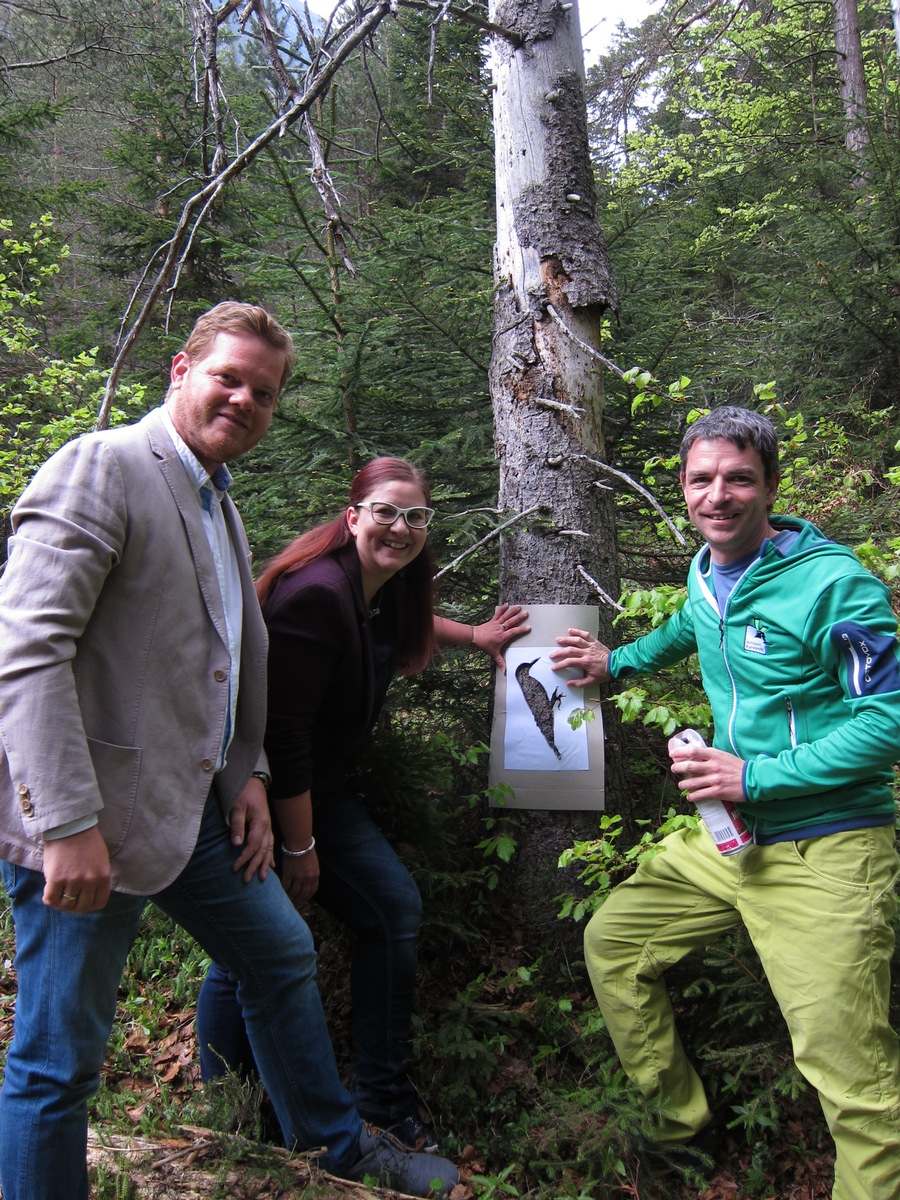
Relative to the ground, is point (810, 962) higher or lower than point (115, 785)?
lower

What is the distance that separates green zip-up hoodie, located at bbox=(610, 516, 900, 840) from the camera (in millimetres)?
2170

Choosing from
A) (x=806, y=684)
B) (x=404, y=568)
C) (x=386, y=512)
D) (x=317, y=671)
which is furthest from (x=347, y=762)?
(x=806, y=684)

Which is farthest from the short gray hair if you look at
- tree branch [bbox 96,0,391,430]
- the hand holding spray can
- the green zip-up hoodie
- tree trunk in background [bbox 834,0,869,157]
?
tree trunk in background [bbox 834,0,869,157]

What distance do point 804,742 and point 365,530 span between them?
5.13 feet

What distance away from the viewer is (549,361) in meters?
3.62

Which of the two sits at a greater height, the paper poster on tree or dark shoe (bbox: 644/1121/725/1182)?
the paper poster on tree

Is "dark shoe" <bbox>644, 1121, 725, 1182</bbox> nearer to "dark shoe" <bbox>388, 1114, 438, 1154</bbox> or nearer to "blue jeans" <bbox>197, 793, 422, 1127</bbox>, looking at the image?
"dark shoe" <bbox>388, 1114, 438, 1154</bbox>

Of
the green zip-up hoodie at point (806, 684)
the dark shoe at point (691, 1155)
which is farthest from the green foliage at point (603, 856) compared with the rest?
the dark shoe at point (691, 1155)

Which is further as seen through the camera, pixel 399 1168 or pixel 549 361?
pixel 549 361

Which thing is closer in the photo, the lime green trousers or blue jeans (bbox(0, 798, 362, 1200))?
blue jeans (bbox(0, 798, 362, 1200))

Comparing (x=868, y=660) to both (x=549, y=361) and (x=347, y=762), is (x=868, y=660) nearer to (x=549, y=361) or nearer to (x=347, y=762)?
(x=347, y=762)

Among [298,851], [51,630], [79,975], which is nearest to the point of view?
[51,630]

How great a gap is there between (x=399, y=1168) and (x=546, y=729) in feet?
5.42

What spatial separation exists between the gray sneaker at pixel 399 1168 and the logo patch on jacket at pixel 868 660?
205 centimetres
